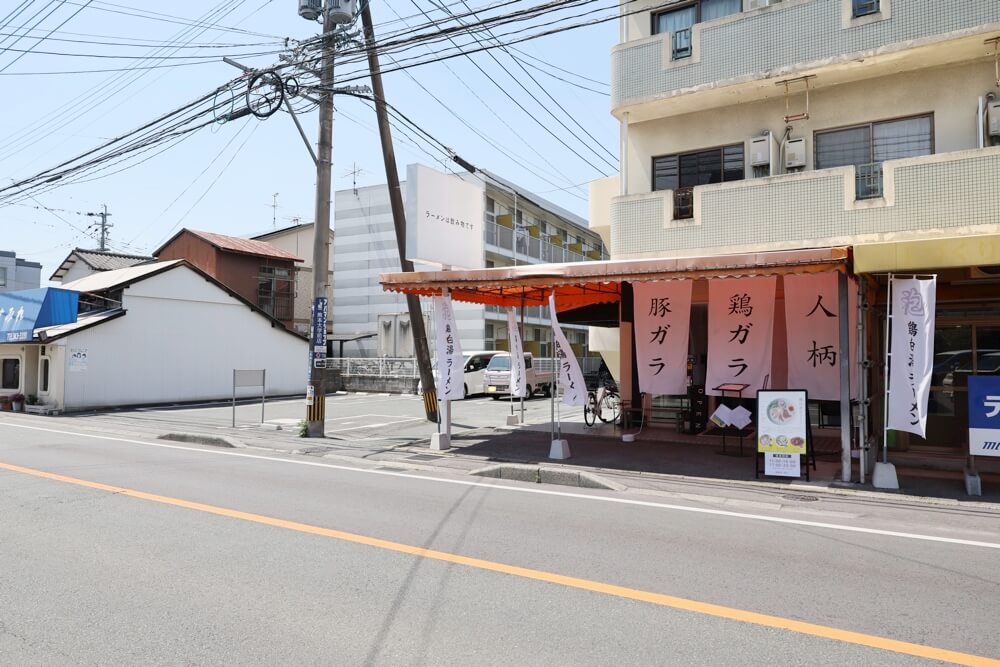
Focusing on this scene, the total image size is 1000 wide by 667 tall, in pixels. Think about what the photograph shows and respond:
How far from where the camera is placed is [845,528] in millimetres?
6766

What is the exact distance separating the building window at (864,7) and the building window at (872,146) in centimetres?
195

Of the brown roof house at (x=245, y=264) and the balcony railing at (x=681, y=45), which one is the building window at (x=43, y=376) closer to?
the brown roof house at (x=245, y=264)

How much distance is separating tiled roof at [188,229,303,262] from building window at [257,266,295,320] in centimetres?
91

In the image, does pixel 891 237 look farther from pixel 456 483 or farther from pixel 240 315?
pixel 240 315

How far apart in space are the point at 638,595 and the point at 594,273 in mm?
6626

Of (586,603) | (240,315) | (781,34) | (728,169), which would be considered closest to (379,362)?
(240,315)

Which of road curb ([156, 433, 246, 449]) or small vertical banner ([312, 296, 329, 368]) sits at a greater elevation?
small vertical banner ([312, 296, 329, 368])

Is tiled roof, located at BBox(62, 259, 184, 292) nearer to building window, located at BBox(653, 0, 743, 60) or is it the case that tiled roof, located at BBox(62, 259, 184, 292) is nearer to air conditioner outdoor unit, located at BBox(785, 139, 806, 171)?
building window, located at BBox(653, 0, 743, 60)

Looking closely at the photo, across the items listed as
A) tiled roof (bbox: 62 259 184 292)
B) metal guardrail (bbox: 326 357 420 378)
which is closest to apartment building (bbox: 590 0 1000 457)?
metal guardrail (bbox: 326 357 420 378)

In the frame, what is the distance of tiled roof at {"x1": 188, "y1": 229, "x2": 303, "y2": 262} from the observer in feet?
114

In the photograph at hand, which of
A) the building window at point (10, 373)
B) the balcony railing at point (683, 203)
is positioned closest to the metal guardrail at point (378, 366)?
the building window at point (10, 373)

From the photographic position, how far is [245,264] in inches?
1417

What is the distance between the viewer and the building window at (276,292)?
121ft

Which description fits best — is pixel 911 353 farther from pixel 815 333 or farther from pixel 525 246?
pixel 525 246
